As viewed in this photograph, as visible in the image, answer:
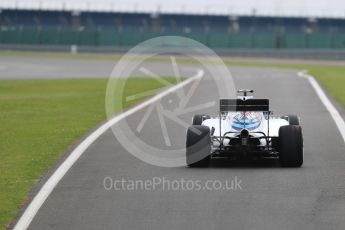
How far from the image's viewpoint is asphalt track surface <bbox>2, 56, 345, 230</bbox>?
10625mm

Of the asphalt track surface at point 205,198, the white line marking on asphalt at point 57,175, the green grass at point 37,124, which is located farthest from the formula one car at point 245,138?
the green grass at point 37,124

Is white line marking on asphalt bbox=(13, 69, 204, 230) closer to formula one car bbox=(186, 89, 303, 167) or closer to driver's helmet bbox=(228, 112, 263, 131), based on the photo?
formula one car bbox=(186, 89, 303, 167)

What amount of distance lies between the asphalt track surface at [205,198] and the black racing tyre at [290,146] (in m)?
0.14

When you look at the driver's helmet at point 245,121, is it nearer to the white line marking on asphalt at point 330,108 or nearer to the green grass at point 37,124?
the green grass at point 37,124

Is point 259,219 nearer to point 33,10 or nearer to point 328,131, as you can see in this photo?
point 328,131

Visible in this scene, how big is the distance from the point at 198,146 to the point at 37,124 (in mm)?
8753

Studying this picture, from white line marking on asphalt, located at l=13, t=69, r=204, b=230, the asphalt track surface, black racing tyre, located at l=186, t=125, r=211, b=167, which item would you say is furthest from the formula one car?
white line marking on asphalt, located at l=13, t=69, r=204, b=230

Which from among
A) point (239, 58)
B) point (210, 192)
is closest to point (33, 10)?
point (239, 58)

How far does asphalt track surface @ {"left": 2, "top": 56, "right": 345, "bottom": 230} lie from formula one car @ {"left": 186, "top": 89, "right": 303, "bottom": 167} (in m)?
0.20

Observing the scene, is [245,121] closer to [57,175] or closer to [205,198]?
[57,175]

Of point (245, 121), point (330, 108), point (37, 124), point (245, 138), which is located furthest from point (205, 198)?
point (330, 108)

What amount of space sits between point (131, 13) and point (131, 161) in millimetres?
107805

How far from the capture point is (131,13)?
403 feet

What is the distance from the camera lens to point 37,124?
22.9m
